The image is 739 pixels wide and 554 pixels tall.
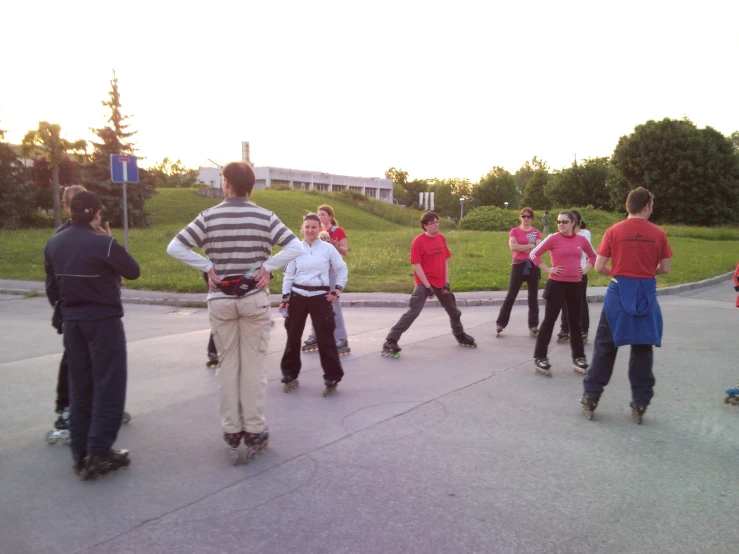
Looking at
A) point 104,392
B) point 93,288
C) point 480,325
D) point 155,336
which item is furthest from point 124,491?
point 480,325

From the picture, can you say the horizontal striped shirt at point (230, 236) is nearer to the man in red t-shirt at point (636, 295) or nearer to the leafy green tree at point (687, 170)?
the man in red t-shirt at point (636, 295)

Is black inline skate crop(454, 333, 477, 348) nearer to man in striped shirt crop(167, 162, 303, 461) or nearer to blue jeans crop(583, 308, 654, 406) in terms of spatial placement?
blue jeans crop(583, 308, 654, 406)

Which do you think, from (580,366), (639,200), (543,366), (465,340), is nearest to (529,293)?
(465,340)

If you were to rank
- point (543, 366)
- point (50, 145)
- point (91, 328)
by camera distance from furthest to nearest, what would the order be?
1. point (50, 145)
2. point (543, 366)
3. point (91, 328)

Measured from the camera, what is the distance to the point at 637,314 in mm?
5242

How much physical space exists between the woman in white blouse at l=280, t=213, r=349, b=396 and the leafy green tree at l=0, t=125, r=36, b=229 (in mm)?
37620

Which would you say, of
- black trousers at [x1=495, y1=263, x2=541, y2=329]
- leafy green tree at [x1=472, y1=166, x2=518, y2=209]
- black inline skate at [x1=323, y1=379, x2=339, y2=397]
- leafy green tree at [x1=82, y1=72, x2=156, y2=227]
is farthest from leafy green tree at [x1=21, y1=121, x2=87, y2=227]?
leafy green tree at [x1=472, y1=166, x2=518, y2=209]

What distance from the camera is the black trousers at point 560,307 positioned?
702 centimetres

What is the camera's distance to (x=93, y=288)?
4.13 meters

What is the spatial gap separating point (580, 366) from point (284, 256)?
425cm

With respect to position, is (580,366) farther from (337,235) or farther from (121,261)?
(121,261)

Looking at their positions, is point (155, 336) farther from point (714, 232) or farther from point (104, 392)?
point (714, 232)

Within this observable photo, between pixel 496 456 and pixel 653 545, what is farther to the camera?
pixel 496 456

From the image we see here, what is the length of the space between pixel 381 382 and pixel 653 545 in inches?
148
